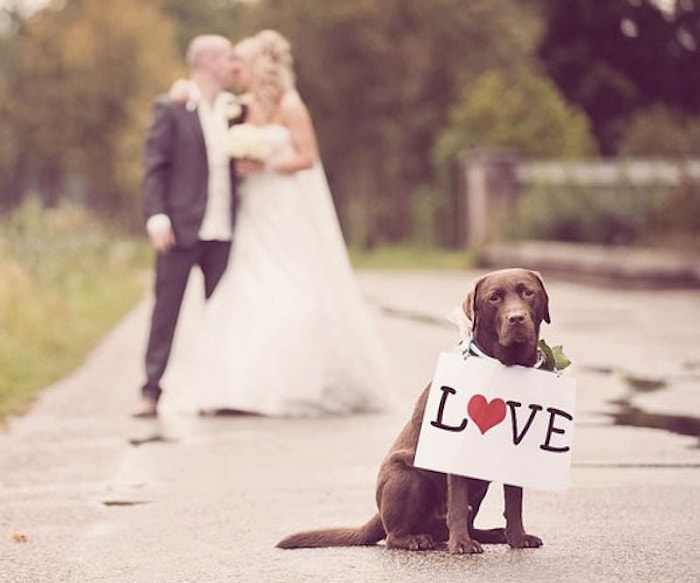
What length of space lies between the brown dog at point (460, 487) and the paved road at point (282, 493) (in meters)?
0.06

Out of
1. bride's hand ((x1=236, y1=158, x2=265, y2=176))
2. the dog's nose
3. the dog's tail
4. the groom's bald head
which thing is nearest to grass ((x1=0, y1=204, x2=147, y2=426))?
bride's hand ((x1=236, y1=158, x2=265, y2=176))

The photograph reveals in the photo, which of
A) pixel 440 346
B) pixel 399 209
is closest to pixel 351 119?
pixel 399 209

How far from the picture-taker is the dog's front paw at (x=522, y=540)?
6.30m

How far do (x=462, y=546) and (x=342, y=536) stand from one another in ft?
1.54

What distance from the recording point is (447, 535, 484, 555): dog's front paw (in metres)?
6.11

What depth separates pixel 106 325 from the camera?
18.5m

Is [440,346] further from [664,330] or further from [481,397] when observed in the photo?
[481,397]

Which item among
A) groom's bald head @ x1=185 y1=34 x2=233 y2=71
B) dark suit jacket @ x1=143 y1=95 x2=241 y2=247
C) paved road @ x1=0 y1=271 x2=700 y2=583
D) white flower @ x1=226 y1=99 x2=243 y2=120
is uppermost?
groom's bald head @ x1=185 y1=34 x2=233 y2=71

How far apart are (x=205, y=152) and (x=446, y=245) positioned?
1062 inches

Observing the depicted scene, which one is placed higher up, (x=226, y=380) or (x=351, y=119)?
(x=351, y=119)

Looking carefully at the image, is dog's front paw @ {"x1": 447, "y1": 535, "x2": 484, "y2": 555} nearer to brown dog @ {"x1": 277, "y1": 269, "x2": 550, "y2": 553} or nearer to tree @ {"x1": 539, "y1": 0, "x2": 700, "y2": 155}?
brown dog @ {"x1": 277, "y1": 269, "x2": 550, "y2": 553}

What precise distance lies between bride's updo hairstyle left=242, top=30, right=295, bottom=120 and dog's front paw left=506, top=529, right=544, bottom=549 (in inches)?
197

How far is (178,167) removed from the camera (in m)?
10.8

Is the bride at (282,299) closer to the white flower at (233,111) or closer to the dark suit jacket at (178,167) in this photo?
the white flower at (233,111)
